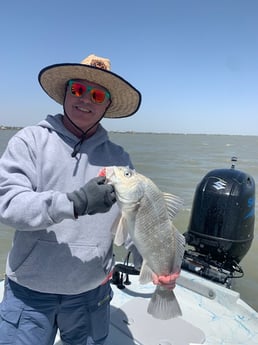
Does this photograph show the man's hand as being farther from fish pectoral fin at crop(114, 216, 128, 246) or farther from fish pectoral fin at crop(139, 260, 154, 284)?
fish pectoral fin at crop(114, 216, 128, 246)

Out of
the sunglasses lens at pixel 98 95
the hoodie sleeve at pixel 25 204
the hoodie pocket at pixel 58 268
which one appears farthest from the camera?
the sunglasses lens at pixel 98 95

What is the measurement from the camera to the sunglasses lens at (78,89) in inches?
94.5

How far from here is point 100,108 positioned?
8.13 ft

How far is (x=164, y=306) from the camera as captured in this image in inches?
97.3

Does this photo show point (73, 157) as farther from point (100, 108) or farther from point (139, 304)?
point (139, 304)

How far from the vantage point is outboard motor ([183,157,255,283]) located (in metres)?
4.49

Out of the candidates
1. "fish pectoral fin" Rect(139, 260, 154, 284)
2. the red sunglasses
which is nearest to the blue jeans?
"fish pectoral fin" Rect(139, 260, 154, 284)

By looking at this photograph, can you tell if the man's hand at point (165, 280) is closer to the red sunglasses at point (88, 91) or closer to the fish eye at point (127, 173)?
the fish eye at point (127, 173)

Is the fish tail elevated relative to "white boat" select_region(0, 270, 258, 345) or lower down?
elevated

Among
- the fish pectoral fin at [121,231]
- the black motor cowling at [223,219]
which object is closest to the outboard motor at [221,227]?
the black motor cowling at [223,219]

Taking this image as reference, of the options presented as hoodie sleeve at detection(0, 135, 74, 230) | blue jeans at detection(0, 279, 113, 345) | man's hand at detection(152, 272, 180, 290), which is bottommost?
blue jeans at detection(0, 279, 113, 345)

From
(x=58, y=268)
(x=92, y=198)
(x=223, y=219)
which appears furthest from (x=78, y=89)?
(x=223, y=219)

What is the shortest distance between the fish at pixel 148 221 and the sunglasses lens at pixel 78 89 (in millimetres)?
600

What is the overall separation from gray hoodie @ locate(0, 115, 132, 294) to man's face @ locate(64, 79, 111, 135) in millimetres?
112
